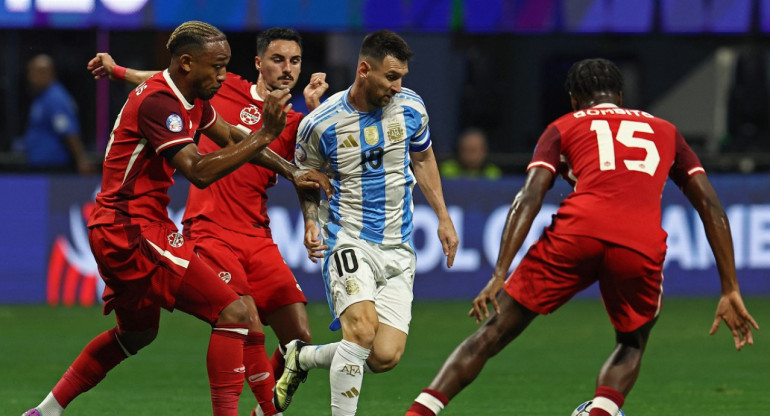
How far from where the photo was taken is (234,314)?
6.71 meters

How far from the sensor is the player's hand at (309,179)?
23.7ft

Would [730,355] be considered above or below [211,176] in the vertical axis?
below

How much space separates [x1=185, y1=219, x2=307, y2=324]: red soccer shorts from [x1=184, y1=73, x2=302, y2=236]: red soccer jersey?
8 cm

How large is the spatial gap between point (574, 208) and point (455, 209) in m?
7.88

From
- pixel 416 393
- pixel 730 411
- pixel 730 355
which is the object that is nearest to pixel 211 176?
pixel 416 393

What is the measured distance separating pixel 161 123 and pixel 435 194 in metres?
1.90

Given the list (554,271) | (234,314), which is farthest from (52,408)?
(554,271)

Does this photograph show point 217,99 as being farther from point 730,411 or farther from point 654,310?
point 730,411

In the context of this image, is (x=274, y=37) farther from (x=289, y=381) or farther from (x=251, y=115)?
(x=289, y=381)

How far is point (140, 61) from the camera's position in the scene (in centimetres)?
1816

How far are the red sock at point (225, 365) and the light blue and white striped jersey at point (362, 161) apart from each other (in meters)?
1.05

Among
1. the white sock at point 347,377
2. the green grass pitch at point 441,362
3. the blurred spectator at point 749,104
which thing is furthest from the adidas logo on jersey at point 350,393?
the blurred spectator at point 749,104

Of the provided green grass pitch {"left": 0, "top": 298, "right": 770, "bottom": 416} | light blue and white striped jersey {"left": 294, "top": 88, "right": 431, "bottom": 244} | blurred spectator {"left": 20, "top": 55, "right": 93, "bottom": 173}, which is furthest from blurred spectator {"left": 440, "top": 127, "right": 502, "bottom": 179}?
light blue and white striped jersey {"left": 294, "top": 88, "right": 431, "bottom": 244}

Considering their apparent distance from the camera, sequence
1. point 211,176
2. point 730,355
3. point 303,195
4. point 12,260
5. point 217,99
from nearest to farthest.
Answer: point 211,176 → point 303,195 → point 217,99 → point 730,355 → point 12,260
